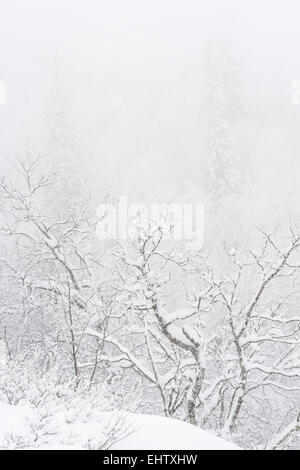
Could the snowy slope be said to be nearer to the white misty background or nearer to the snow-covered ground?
the snow-covered ground

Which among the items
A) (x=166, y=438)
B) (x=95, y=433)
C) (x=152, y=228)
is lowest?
(x=166, y=438)

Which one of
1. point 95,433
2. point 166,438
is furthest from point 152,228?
point 95,433

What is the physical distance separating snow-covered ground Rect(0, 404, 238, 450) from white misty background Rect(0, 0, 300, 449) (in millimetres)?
30

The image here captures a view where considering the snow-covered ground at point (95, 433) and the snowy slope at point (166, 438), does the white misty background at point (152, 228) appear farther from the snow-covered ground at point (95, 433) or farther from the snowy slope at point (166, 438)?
the snowy slope at point (166, 438)

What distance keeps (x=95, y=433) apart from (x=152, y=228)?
457 inches

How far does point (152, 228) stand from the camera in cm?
1563

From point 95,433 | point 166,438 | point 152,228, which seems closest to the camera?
point 95,433

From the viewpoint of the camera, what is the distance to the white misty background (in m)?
8.59

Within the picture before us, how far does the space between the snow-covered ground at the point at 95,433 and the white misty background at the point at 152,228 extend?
0.03 metres

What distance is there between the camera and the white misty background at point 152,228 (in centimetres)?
859

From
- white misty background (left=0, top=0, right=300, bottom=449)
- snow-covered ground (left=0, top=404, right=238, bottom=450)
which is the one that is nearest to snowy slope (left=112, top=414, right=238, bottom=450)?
snow-covered ground (left=0, top=404, right=238, bottom=450)

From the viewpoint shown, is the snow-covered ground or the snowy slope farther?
the snowy slope

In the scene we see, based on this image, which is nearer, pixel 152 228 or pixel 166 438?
pixel 166 438

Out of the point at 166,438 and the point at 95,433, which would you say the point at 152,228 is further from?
the point at 95,433
